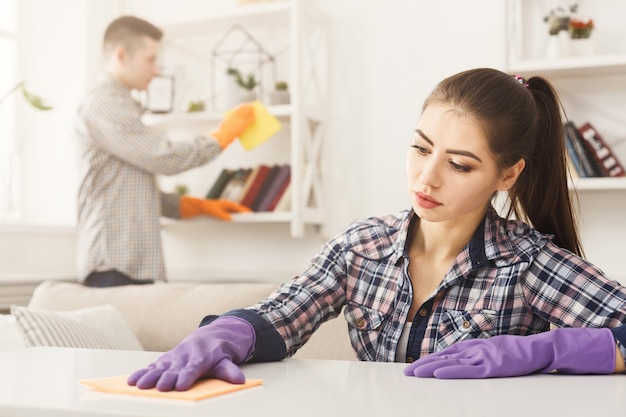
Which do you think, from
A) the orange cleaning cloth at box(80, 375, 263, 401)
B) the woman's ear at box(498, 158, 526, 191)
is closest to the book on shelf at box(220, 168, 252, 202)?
the woman's ear at box(498, 158, 526, 191)

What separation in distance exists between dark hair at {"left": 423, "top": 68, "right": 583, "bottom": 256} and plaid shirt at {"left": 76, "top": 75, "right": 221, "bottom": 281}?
170 cm

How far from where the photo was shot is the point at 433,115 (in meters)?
1.42

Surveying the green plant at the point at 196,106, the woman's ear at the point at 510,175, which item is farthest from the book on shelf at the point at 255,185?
the woman's ear at the point at 510,175

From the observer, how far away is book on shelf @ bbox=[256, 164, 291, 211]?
337cm

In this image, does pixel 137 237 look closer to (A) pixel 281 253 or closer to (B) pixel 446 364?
(A) pixel 281 253

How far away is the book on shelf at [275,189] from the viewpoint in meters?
3.37

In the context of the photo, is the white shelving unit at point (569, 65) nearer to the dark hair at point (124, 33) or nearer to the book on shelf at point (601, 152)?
the book on shelf at point (601, 152)

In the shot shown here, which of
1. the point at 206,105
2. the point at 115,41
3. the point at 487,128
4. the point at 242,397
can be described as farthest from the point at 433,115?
the point at 206,105

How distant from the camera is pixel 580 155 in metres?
2.88

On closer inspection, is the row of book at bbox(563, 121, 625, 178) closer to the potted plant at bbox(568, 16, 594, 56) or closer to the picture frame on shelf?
the potted plant at bbox(568, 16, 594, 56)

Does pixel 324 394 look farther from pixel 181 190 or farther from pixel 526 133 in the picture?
pixel 181 190

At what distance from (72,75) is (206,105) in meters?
0.60

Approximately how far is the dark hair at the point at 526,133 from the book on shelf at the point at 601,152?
136cm

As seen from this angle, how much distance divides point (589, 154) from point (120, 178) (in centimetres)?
167
